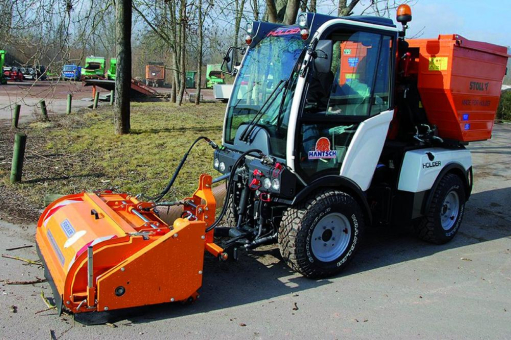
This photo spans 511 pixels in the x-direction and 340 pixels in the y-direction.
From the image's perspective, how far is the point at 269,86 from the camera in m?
4.77

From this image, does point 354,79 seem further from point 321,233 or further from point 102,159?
point 102,159

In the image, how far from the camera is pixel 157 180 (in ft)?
25.4

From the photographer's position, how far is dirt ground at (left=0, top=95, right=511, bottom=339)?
3.61 meters

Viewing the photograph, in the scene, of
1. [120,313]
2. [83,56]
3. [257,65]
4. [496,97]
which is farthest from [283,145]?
[83,56]

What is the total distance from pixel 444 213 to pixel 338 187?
6.66 feet

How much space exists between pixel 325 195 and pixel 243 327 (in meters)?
1.51

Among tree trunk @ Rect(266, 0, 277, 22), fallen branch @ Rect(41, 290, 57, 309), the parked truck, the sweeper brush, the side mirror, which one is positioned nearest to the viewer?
the sweeper brush

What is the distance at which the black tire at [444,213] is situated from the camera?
5.56 meters

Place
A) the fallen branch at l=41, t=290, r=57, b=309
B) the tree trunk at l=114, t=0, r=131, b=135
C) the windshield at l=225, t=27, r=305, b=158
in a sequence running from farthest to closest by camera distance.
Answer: the tree trunk at l=114, t=0, r=131, b=135 < the windshield at l=225, t=27, r=305, b=158 < the fallen branch at l=41, t=290, r=57, b=309

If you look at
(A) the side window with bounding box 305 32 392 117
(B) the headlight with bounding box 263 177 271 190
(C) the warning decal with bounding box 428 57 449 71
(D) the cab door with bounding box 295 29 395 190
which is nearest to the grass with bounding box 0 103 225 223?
(B) the headlight with bounding box 263 177 271 190

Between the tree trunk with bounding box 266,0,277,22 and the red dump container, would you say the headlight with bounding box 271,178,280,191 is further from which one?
the tree trunk with bounding box 266,0,277,22

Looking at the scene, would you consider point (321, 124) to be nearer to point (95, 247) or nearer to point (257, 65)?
point (257, 65)

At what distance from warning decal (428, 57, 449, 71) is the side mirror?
76.7 inches

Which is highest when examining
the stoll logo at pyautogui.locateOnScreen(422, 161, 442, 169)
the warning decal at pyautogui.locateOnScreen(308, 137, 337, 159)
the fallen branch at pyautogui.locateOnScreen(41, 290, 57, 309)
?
the warning decal at pyautogui.locateOnScreen(308, 137, 337, 159)
